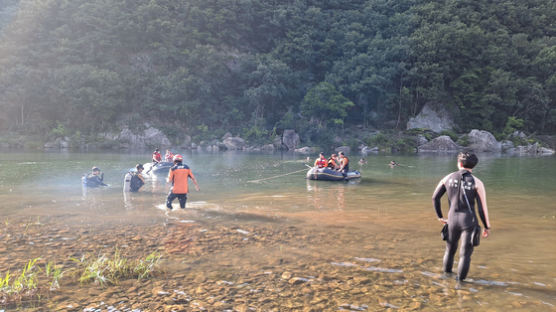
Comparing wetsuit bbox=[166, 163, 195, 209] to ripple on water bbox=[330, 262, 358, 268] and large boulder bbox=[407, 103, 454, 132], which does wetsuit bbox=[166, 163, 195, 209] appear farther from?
large boulder bbox=[407, 103, 454, 132]

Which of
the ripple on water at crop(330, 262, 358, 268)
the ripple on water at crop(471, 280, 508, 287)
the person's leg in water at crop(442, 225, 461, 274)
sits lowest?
the ripple on water at crop(471, 280, 508, 287)

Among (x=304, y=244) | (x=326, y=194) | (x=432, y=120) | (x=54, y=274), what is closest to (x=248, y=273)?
(x=304, y=244)

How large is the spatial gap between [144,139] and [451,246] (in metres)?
51.9

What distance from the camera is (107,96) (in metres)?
53.9

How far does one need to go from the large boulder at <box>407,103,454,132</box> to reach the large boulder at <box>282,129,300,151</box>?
1842 cm

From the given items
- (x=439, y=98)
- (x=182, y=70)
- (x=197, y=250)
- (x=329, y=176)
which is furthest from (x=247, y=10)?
(x=197, y=250)

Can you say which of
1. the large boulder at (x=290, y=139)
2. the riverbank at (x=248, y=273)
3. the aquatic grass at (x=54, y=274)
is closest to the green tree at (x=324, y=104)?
the large boulder at (x=290, y=139)

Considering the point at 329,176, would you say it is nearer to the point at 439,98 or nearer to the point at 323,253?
the point at 323,253

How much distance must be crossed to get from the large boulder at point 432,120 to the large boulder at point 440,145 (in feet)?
23.7

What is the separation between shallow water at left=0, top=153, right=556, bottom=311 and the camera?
530 centimetres

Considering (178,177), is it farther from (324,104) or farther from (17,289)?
(324,104)

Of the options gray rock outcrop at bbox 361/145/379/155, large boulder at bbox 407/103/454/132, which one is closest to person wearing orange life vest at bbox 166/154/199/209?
gray rock outcrop at bbox 361/145/379/155

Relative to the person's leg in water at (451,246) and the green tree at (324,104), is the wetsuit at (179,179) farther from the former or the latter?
the green tree at (324,104)

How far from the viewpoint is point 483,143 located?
51.5 metres
